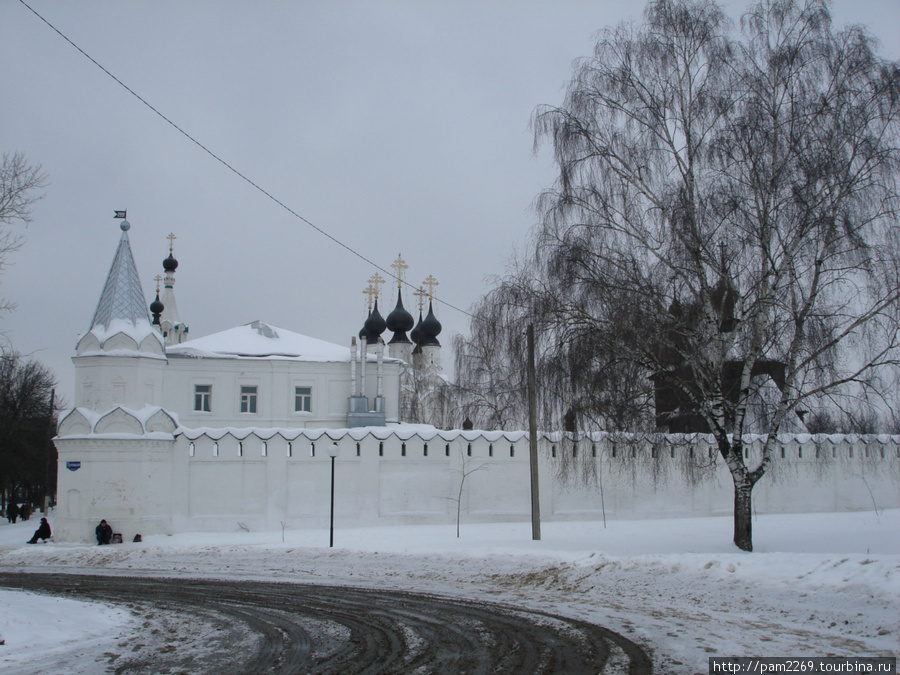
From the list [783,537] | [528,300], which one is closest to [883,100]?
[528,300]

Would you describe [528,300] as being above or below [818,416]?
above

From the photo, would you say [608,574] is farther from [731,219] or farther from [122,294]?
[122,294]

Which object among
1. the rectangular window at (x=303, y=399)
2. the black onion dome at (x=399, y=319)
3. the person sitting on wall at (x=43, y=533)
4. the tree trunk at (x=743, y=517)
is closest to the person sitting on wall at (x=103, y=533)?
the person sitting on wall at (x=43, y=533)

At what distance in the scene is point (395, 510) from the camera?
22.0 meters

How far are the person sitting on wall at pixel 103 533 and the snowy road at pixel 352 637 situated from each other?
29.0 feet

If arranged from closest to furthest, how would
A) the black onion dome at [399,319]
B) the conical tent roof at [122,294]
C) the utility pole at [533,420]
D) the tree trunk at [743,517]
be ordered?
the tree trunk at [743,517], the utility pole at [533,420], the conical tent roof at [122,294], the black onion dome at [399,319]

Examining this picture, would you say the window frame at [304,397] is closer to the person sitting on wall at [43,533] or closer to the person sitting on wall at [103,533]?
the person sitting on wall at [43,533]

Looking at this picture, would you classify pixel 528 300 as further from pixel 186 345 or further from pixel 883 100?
pixel 186 345

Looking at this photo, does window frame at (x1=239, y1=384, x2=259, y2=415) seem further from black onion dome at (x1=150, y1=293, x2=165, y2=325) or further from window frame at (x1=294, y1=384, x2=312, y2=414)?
black onion dome at (x1=150, y1=293, x2=165, y2=325)

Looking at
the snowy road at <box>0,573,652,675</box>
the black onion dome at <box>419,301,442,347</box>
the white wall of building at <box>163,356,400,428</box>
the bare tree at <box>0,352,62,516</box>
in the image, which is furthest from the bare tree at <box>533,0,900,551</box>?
the black onion dome at <box>419,301,442,347</box>

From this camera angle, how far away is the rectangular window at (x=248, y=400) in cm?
3228

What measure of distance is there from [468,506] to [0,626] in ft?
49.0

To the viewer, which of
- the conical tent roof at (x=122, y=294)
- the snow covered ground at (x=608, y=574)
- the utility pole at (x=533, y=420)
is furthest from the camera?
the conical tent roof at (x=122, y=294)

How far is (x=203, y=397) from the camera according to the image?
3158 cm
